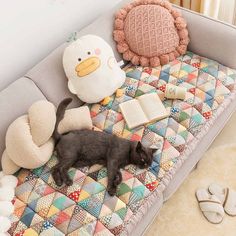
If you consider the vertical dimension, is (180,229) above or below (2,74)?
below

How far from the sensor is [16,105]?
174 centimetres

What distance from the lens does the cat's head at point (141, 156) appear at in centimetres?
161

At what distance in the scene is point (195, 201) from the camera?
193 cm

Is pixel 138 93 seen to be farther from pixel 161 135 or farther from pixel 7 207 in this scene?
pixel 7 207

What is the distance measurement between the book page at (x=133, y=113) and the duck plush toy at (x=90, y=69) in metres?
0.12

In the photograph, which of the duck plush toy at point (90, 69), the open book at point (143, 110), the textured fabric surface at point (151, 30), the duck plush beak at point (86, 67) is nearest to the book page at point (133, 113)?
the open book at point (143, 110)

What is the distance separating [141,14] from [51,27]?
498mm

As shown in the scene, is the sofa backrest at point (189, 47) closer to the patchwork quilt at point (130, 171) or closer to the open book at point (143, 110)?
the patchwork quilt at point (130, 171)

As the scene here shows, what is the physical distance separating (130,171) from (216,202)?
1.72ft

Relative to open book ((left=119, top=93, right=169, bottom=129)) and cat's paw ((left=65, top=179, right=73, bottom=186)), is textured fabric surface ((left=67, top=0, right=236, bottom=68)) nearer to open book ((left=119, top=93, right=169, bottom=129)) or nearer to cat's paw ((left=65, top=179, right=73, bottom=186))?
open book ((left=119, top=93, right=169, bottom=129))

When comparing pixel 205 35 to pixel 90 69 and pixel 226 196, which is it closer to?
pixel 90 69

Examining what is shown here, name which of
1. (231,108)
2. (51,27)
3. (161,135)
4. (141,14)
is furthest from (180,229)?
(51,27)

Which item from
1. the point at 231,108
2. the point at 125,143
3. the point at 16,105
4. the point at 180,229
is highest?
the point at 16,105

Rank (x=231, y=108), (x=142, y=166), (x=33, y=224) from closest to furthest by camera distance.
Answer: (x=33, y=224) → (x=142, y=166) → (x=231, y=108)
